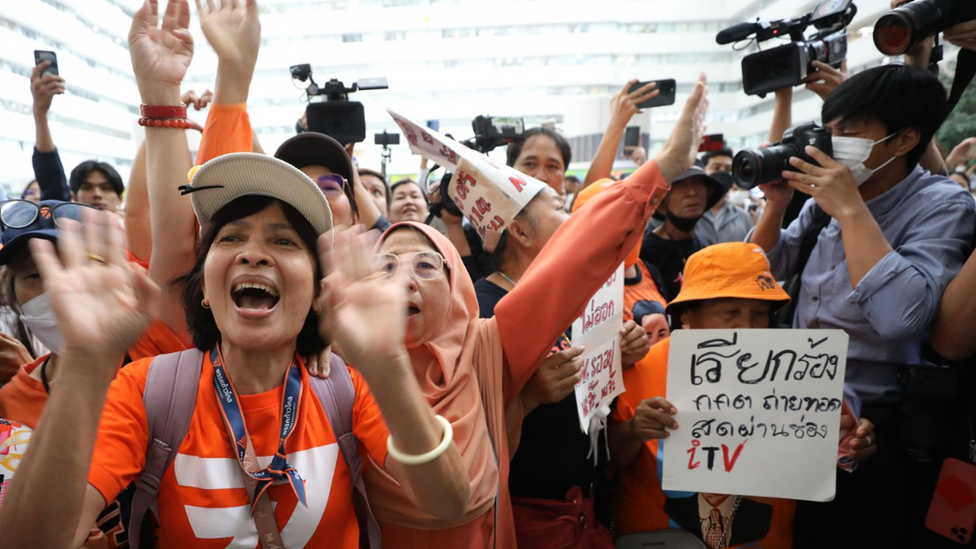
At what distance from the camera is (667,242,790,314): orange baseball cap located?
2.19 metres

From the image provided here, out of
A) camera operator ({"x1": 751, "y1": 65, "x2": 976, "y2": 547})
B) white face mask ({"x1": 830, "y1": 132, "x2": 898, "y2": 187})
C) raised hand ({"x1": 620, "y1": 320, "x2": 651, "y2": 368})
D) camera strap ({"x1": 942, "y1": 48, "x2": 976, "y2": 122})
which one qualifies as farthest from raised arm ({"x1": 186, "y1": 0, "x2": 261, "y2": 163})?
camera strap ({"x1": 942, "y1": 48, "x2": 976, "y2": 122})

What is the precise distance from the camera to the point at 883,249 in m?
1.94

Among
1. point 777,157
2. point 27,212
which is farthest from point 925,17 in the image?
point 27,212

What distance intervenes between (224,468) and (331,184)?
1150mm

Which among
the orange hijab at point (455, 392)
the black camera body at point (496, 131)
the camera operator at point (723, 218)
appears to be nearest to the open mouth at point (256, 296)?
the orange hijab at point (455, 392)

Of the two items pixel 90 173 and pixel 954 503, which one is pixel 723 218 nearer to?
pixel 954 503

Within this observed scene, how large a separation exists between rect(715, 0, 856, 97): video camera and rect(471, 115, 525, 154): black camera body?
1.44 metres

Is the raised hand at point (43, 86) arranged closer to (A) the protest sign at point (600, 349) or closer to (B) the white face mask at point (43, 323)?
(B) the white face mask at point (43, 323)

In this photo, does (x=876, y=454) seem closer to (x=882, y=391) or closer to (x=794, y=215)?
(x=882, y=391)

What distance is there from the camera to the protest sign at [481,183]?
2188 mm

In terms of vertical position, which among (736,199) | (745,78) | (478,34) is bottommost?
(736,199)

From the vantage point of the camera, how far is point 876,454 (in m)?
2.01

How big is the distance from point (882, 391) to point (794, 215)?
1.09m

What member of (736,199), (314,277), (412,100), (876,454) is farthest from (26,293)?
(412,100)
